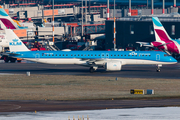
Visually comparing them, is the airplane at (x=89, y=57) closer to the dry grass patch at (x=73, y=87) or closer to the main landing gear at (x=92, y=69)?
the main landing gear at (x=92, y=69)

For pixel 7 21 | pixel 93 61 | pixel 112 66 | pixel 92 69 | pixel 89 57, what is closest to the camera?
pixel 112 66

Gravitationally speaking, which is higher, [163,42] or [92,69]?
[163,42]

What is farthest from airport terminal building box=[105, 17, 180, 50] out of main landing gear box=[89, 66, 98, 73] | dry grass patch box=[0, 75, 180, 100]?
dry grass patch box=[0, 75, 180, 100]

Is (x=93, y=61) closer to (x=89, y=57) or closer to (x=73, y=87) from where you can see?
(x=89, y=57)

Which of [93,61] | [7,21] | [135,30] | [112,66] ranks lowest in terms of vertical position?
[112,66]

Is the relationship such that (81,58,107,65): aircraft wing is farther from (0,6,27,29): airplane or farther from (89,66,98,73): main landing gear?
(0,6,27,29): airplane

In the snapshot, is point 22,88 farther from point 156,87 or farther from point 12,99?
point 156,87

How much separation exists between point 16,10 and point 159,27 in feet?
400

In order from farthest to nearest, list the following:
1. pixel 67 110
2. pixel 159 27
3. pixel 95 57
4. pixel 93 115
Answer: pixel 159 27 < pixel 95 57 < pixel 67 110 < pixel 93 115

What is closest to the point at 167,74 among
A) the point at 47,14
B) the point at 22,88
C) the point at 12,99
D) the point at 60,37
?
the point at 22,88

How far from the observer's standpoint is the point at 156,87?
43.2 metres

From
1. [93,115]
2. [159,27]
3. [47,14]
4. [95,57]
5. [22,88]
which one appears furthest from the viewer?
[47,14]

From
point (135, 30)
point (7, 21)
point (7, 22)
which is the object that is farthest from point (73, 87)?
point (7, 22)

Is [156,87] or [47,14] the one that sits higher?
[47,14]
